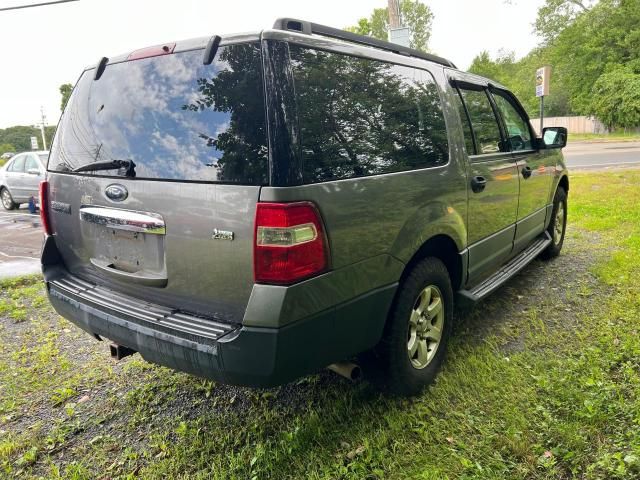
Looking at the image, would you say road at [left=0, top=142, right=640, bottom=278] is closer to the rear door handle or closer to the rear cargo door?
the rear cargo door

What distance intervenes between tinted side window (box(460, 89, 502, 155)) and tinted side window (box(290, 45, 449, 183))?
1.76 ft

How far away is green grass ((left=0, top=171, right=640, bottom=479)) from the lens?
2.22 meters

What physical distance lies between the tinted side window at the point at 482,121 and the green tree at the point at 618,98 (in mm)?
34350

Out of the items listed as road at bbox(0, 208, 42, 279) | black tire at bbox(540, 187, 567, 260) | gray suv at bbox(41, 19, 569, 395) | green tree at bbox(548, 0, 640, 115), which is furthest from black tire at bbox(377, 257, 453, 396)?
green tree at bbox(548, 0, 640, 115)

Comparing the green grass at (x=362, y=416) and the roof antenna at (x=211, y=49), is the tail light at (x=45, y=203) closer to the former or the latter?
the green grass at (x=362, y=416)

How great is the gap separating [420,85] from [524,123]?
2114 mm

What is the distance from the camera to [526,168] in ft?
13.2

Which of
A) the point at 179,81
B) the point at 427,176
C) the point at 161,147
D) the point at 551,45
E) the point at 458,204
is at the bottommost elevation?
the point at 458,204

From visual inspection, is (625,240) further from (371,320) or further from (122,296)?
(122,296)

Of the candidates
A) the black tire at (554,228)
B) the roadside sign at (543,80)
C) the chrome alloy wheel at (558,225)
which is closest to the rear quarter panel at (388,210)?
the black tire at (554,228)

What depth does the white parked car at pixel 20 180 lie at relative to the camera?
11.1m

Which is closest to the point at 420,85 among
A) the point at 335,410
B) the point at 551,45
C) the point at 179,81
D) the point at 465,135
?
the point at 465,135

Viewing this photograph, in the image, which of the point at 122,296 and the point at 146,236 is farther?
the point at 122,296

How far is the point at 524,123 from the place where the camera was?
175 inches
